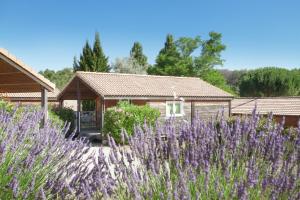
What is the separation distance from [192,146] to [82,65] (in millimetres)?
43012

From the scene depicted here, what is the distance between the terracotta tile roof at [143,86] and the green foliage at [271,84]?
2901cm

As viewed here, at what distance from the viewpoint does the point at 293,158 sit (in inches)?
123

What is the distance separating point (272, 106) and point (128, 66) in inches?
1156

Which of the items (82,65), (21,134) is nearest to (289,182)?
(21,134)

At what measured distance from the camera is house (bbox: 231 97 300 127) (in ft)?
76.1

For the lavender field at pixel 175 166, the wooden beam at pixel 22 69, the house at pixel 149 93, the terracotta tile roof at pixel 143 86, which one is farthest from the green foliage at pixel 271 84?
the lavender field at pixel 175 166

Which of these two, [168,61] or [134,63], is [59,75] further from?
[168,61]

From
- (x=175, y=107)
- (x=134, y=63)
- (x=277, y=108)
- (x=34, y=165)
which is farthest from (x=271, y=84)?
(x=34, y=165)

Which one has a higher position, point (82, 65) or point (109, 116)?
point (82, 65)

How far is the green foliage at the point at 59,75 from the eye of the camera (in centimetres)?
5762

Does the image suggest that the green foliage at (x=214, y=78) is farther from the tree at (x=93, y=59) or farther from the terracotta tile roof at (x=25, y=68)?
the terracotta tile roof at (x=25, y=68)

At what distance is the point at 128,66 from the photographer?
5331 cm

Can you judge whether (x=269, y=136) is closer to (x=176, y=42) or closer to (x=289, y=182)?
(x=289, y=182)

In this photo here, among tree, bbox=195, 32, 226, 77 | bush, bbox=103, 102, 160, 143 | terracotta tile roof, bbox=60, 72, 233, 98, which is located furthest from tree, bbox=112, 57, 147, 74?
bush, bbox=103, 102, 160, 143
